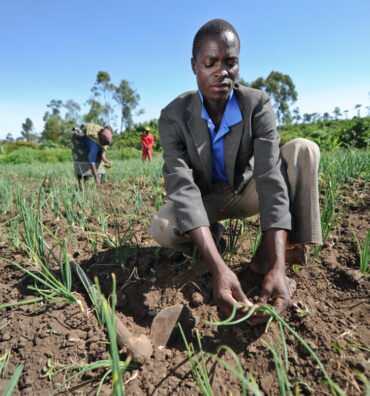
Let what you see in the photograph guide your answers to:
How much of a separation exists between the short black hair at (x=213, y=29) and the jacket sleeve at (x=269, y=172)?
0.36m

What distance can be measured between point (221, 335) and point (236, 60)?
120 centimetres

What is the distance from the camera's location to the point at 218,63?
1280 millimetres

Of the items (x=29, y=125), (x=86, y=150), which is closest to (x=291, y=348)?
(x=86, y=150)

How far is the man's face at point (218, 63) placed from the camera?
1.26 metres

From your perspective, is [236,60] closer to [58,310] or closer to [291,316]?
[291,316]

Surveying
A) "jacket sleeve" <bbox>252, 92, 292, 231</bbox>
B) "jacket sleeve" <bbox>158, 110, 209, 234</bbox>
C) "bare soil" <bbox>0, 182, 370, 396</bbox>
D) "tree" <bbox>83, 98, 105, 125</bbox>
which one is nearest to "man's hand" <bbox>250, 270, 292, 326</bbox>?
"bare soil" <bbox>0, 182, 370, 396</bbox>

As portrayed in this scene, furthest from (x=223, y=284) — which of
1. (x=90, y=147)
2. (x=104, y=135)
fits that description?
(x=90, y=147)

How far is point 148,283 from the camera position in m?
1.49

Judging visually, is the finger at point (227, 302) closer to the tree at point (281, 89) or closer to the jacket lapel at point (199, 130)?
the jacket lapel at point (199, 130)

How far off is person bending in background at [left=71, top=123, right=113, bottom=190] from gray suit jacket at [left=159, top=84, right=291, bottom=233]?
2.72 metres

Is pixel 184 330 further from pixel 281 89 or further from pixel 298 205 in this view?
pixel 281 89

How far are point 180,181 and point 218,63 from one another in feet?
1.84

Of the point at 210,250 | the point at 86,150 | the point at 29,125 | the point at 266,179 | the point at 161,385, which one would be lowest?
the point at 161,385

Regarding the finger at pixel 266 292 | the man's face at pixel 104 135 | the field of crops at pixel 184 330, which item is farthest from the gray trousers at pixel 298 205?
the man's face at pixel 104 135
